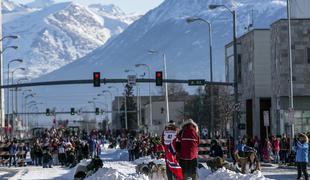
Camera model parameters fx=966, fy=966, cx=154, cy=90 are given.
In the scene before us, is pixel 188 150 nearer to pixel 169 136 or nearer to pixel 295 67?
pixel 169 136

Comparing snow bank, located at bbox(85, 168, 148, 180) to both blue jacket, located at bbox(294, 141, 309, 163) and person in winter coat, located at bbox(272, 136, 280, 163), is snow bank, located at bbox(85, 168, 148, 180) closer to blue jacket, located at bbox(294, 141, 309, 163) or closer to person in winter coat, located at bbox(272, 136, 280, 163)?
blue jacket, located at bbox(294, 141, 309, 163)

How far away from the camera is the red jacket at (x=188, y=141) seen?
78.6 ft

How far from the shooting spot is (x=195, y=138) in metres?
24.1

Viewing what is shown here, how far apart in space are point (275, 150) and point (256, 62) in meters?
26.6

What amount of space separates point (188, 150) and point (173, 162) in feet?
2.96

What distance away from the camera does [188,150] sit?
78.6ft

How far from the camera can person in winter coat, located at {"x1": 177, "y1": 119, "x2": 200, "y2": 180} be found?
2395 centimetres

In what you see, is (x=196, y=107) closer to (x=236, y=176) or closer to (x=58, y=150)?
(x=58, y=150)

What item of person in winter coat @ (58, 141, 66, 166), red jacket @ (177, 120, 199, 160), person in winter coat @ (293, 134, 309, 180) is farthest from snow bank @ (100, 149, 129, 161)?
red jacket @ (177, 120, 199, 160)

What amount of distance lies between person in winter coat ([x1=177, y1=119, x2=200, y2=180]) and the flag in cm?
33

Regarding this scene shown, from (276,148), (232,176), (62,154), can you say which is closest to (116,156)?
(62,154)

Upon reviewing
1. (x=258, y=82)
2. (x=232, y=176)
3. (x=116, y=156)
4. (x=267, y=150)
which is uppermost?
(x=258, y=82)

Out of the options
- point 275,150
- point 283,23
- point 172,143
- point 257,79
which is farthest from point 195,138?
point 257,79

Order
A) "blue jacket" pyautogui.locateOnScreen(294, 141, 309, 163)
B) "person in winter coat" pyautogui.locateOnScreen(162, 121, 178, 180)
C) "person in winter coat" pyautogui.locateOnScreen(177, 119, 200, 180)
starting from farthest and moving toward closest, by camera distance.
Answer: "blue jacket" pyautogui.locateOnScreen(294, 141, 309, 163) → "person in winter coat" pyautogui.locateOnScreen(162, 121, 178, 180) → "person in winter coat" pyautogui.locateOnScreen(177, 119, 200, 180)
